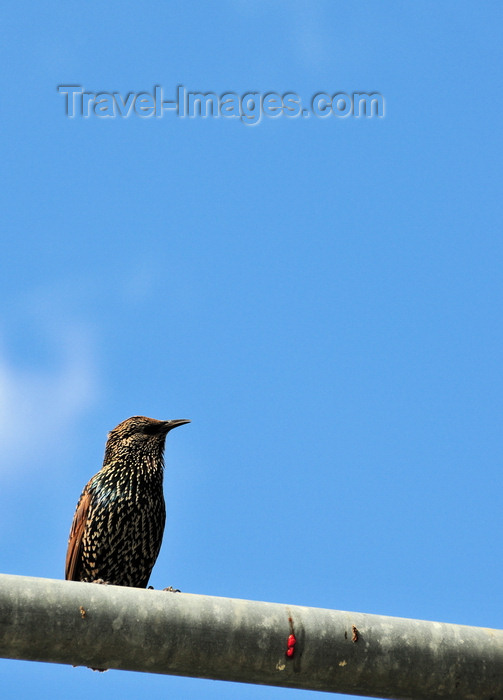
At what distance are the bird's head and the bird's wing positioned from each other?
0.53 meters

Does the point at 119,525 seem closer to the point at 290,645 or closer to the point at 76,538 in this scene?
the point at 76,538

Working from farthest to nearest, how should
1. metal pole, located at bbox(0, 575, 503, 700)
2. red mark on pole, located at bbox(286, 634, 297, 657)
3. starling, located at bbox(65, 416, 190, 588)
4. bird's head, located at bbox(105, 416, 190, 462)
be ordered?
bird's head, located at bbox(105, 416, 190, 462) < starling, located at bbox(65, 416, 190, 588) < red mark on pole, located at bbox(286, 634, 297, 657) < metal pole, located at bbox(0, 575, 503, 700)

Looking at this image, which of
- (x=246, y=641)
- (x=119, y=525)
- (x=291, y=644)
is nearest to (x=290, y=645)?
(x=291, y=644)

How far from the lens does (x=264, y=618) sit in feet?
10.2

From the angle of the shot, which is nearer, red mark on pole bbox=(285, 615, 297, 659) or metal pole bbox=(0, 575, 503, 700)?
metal pole bbox=(0, 575, 503, 700)

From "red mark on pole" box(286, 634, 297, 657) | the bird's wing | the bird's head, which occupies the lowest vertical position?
"red mark on pole" box(286, 634, 297, 657)

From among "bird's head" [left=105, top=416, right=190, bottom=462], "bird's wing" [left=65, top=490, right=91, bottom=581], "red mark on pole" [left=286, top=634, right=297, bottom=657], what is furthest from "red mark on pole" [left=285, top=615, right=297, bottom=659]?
"bird's head" [left=105, top=416, right=190, bottom=462]

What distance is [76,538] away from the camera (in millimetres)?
7230

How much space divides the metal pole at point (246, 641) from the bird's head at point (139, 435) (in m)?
4.65

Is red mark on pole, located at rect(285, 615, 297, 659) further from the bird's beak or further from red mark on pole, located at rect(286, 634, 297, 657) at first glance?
the bird's beak

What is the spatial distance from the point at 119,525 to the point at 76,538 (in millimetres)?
352

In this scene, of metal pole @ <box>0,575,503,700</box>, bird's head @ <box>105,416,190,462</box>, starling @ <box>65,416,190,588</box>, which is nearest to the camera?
metal pole @ <box>0,575,503,700</box>

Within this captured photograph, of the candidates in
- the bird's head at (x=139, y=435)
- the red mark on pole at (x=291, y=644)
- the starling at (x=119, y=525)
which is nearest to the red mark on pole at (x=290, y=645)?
the red mark on pole at (x=291, y=644)

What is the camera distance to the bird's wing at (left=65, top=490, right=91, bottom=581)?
7.21m
